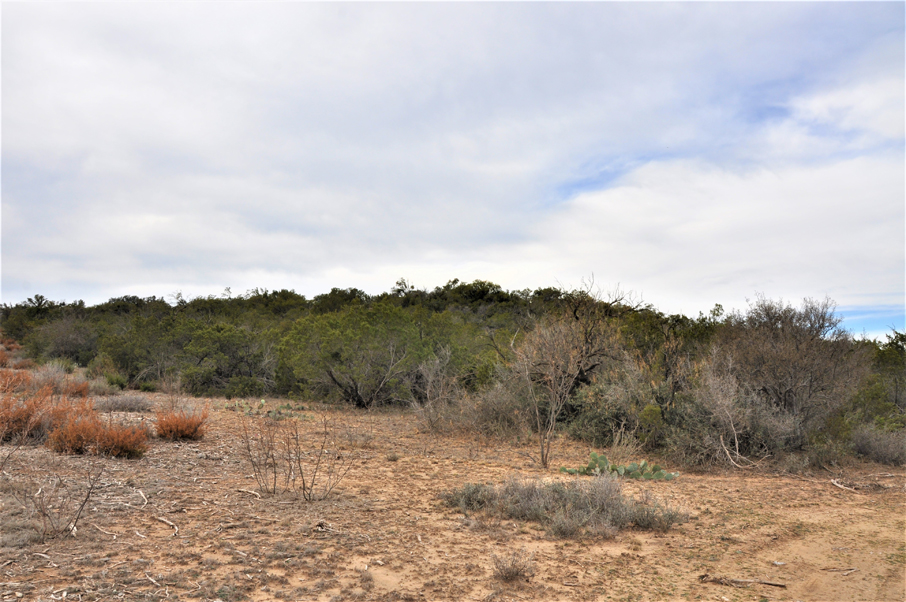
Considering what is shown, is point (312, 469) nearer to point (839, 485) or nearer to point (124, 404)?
point (124, 404)

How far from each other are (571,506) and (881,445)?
325 inches

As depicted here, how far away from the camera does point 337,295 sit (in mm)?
41906

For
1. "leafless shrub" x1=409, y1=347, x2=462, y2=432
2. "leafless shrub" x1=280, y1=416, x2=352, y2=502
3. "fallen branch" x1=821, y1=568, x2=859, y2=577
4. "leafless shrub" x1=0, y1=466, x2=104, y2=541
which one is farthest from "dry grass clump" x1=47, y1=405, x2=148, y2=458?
"fallen branch" x1=821, y1=568, x2=859, y2=577

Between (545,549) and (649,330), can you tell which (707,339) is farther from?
(545,549)

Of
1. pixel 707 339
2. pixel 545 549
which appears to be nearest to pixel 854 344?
pixel 707 339

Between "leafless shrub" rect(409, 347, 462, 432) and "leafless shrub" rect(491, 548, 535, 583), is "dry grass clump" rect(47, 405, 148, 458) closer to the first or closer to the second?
"leafless shrub" rect(491, 548, 535, 583)

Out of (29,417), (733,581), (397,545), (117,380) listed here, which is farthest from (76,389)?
(733,581)

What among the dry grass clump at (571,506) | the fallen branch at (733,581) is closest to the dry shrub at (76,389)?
the dry grass clump at (571,506)

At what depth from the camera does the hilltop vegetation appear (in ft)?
34.8

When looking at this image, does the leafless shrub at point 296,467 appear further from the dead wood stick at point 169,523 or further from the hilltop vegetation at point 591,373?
the hilltop vegetation at point 591,373

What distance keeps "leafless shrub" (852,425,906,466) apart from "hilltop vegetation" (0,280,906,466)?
0.08 ft

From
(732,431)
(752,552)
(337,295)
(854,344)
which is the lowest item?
(752,552)

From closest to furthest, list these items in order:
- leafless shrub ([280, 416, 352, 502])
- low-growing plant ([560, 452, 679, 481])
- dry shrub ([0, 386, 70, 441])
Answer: leafless shrub ([280, 416, 352, 502]), dry shrub ([0, 386, 70, 441]), low-growing plant ([560, 452, 679, 481])

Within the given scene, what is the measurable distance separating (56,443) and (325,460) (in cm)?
380
